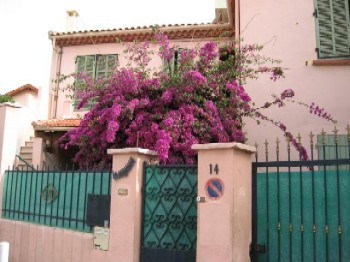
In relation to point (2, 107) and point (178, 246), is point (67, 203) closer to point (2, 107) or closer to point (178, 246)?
point (178, 246)

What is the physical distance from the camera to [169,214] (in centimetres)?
563

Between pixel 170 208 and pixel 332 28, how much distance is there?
6403 mm

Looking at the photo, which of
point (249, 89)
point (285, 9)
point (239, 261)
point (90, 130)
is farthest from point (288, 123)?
point (239, 261)

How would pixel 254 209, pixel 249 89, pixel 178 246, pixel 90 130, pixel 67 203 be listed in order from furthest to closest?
pixel 249 89, pixel 90 130, pixel 67 203, pixel 178 246, pixel 254 209

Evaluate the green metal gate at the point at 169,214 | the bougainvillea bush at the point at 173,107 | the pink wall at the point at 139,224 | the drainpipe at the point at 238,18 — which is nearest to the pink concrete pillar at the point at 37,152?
the bougainvillea bush at the point at 173,107

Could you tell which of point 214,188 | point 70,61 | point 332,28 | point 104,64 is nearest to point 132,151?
point 214,188

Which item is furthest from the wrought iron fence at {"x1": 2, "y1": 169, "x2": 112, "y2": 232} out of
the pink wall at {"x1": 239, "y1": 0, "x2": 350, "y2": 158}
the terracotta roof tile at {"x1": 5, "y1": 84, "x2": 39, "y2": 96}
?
the terracotta roof tile at {"x1": 5, "y1": 84, "x2": 39, "y2": 96}

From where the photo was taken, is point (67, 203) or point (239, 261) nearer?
point (239, 261)

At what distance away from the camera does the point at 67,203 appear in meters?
7.09

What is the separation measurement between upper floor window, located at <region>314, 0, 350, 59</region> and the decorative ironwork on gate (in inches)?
218

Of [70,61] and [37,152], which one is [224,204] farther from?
[70,61]

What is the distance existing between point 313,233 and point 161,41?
227 inches

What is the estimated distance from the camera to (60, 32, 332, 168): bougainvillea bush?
25.3 ft

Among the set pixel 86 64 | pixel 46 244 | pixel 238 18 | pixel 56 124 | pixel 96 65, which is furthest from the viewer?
pixel 86 64
